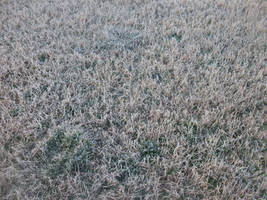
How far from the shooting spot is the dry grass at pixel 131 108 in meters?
2.32

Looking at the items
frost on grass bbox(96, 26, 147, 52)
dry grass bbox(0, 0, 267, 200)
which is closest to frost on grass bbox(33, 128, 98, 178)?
dry grass bbox(0, 0, 267, 200)

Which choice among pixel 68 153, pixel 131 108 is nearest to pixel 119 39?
pixel 131 108

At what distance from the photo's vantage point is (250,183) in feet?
7.60

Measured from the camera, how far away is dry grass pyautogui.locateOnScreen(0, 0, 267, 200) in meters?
2.32

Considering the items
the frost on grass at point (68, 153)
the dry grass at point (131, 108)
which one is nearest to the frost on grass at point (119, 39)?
the dry grass at point (131, 108)

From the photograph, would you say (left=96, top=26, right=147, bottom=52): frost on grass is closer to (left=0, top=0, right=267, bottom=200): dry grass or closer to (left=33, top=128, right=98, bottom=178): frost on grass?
(left=0, top=0, right=267, bottom=200): dry grass

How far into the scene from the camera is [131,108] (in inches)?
123

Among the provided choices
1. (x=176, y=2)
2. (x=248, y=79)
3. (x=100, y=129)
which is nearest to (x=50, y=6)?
(x=176, y=2)

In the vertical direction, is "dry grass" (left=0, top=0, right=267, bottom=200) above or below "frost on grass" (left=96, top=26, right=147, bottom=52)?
below

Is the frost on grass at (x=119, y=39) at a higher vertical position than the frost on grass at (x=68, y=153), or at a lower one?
higher

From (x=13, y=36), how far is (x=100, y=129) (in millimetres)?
3183

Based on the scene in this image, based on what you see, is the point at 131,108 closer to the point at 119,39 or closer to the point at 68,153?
the point at 68,153

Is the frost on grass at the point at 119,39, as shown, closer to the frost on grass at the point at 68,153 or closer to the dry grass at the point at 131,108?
the dry grass at the point at 131,108

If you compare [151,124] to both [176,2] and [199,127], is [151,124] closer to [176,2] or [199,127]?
[199,127]
